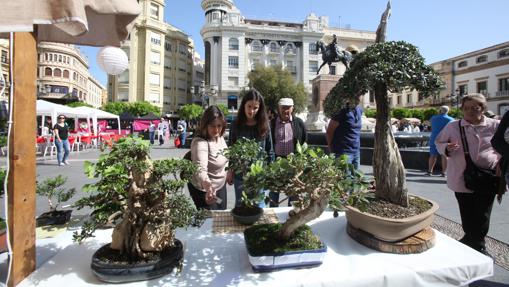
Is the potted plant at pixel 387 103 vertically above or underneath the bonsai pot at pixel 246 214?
above

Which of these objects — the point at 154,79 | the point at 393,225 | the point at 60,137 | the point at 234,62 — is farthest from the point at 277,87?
the point at 393,225

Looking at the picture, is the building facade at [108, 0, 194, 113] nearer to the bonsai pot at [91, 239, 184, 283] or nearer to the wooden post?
the wooden post

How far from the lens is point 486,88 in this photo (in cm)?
3966

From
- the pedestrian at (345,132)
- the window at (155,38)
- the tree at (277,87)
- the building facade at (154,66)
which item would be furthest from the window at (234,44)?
the pedestrian at (345,132)

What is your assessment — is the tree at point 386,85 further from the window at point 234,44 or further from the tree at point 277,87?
the window at point 234,44

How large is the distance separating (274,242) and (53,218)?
177cm

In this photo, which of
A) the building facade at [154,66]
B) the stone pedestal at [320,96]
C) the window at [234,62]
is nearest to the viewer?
the stone pedestal at [320,96]

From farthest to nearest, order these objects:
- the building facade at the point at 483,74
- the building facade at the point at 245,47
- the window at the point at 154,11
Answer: the window at the point at 154,11 → the building facade at the point at 245,47 → the building facade at the point at 483,74

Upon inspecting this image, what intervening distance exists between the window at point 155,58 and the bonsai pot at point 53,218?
49.9m

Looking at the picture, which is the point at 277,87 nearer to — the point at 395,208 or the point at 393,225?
the point at 395,208

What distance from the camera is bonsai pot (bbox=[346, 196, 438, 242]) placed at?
1611 millimetres

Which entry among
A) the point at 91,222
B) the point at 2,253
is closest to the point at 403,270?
the point at 91,222

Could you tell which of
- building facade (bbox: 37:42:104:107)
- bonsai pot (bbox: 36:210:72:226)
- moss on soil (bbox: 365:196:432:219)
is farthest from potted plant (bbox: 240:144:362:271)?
building facade (bbox: 37:42:104:107)

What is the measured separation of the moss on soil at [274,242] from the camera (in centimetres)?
143
